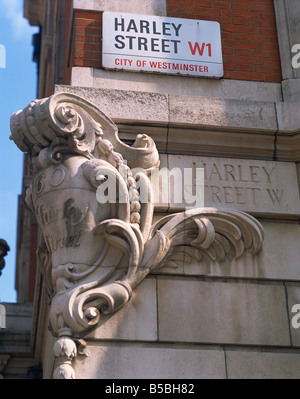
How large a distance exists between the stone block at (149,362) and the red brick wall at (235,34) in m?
3.10

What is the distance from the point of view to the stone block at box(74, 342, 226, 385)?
22.5 feet

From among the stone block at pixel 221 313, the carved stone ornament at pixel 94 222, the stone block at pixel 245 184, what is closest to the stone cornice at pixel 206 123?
the stone block at pixel 245 184

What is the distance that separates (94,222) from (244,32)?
3.09 metres

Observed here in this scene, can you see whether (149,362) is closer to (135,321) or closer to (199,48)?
(135,321)

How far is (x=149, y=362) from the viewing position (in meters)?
6.97

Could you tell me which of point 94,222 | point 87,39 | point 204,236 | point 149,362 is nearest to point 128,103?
point 87,39

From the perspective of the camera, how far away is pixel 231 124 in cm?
817

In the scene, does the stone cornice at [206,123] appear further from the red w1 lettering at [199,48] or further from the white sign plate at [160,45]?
the red w1 lettering at [199,48]

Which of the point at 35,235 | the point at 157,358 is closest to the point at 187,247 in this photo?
the point at 157,358

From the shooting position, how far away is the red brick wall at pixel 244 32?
8.85m
